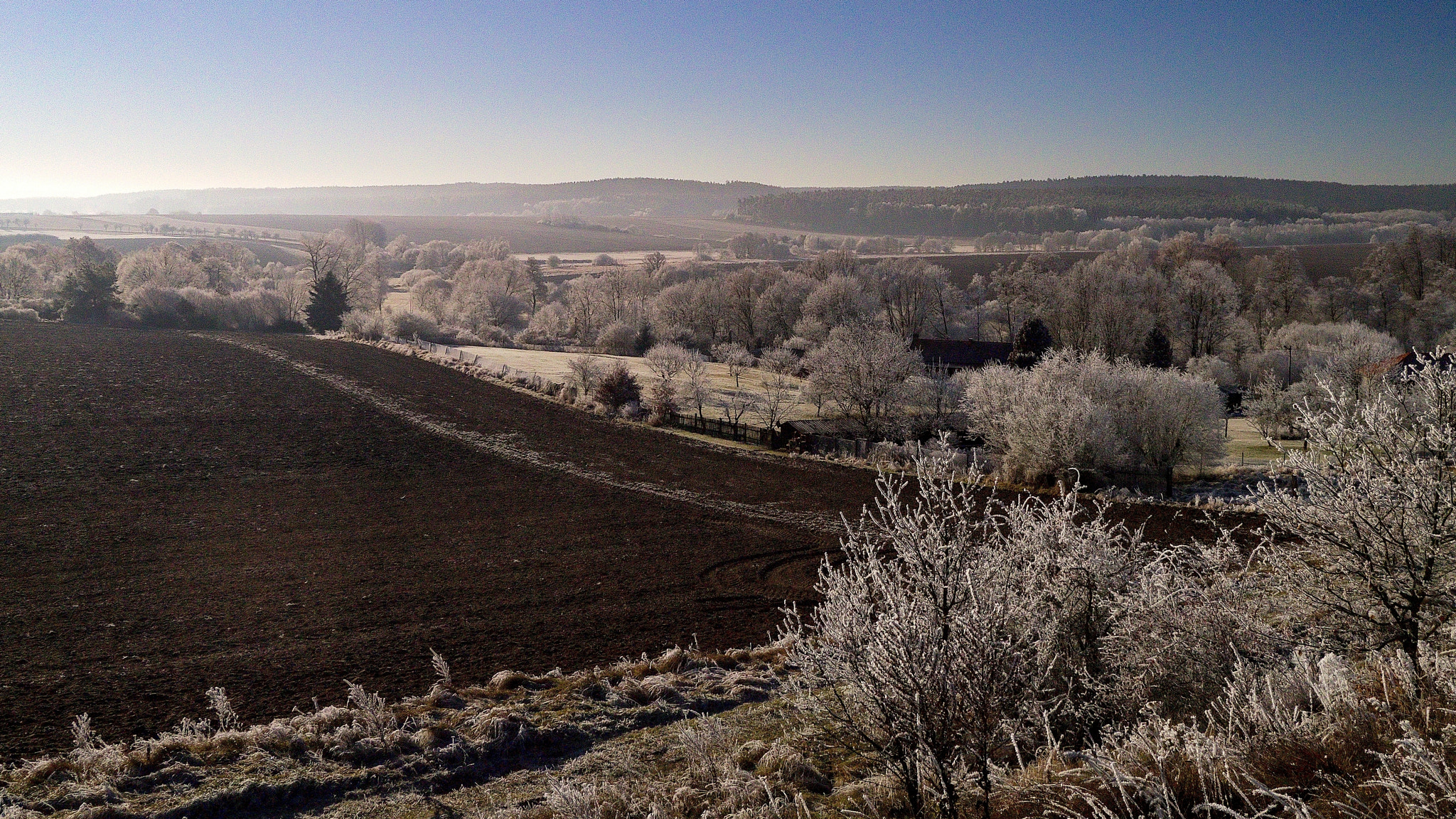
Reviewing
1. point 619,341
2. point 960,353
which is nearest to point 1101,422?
point 960,353

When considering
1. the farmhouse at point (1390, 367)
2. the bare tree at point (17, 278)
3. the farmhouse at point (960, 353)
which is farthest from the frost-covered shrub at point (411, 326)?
the farmhouse at point (1390, 367)

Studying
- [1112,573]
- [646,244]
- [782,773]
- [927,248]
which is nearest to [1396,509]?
[1112,573]

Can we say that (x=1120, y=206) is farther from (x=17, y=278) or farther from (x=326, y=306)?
(x=17, y=278)

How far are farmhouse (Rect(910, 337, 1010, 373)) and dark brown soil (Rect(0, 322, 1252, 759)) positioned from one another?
78.8ft

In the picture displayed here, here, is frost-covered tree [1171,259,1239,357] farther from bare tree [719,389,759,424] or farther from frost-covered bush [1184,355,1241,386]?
bare tree [719,389,759,424]

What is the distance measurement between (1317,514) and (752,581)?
11845mm

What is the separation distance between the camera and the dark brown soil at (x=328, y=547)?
13.2 m

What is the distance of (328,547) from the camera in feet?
63.2

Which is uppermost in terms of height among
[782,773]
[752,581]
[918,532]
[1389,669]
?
Result: [918,532]

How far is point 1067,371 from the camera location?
99.7 ft

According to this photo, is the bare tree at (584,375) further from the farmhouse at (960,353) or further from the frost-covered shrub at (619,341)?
the farmhouse at (960,353)

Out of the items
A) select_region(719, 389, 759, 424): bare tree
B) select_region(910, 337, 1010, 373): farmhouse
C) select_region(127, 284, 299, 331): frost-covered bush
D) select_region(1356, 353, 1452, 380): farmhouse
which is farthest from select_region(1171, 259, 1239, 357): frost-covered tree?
select_region(127, 284, 299, 331): frost-covered bush

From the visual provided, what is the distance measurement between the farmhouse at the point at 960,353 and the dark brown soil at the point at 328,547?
24.0 meters

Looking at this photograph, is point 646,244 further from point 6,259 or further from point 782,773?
point 782,773
